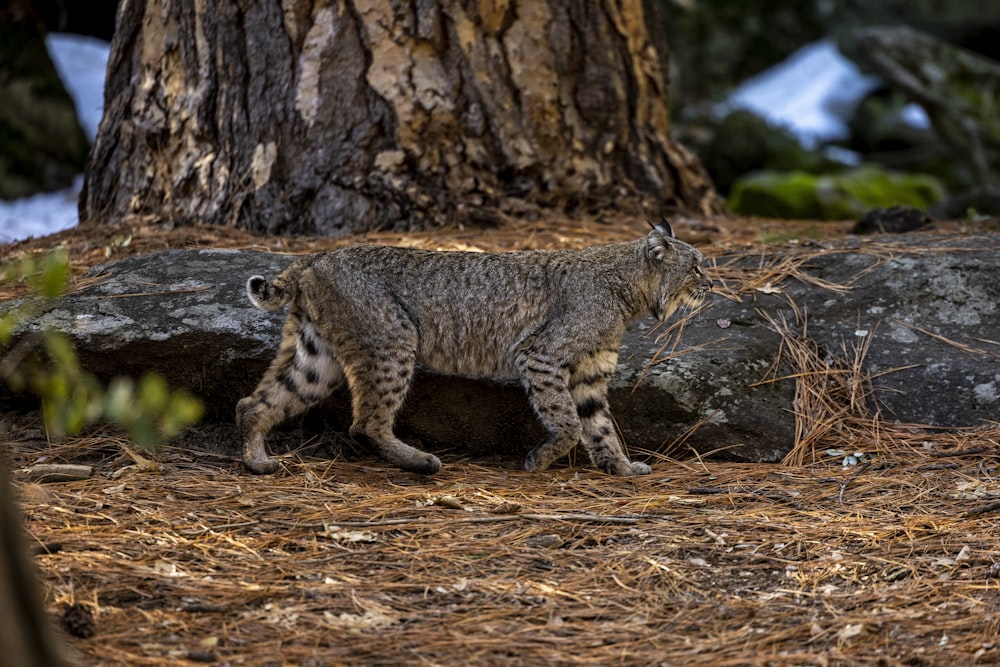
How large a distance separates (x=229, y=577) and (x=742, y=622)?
1.68 meters

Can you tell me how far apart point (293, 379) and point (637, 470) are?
5.70 feet

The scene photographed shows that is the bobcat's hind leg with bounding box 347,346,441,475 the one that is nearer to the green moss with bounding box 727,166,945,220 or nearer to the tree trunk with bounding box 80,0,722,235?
the tree trunk with bounding box 80,0,722,235

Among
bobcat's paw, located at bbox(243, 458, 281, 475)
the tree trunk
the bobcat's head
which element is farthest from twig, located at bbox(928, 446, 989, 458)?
the tree trunk

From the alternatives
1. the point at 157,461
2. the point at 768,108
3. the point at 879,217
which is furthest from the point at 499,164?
the point at 768,108

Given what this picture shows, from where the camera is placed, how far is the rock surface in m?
5.42

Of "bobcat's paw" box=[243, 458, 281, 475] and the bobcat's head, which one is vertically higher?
the bobcat's head

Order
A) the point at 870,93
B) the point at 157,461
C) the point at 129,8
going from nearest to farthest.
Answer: the point at 157,461 → the point at 129,8 → the point at 870,93

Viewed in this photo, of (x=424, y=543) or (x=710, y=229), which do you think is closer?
(x=424, y=543)

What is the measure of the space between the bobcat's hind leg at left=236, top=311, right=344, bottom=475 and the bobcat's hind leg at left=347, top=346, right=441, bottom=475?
0.63 feet

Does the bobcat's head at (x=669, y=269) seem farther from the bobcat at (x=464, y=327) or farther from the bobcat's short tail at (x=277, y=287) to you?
the bobcat's short tail at (x=277, y=287)

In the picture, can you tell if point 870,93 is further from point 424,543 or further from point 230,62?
point 424,543

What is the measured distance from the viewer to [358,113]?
7.11 m

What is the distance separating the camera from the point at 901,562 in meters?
3.89

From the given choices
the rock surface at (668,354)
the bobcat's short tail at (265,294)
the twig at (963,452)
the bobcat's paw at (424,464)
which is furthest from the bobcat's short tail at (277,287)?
the twig at (963,452)
